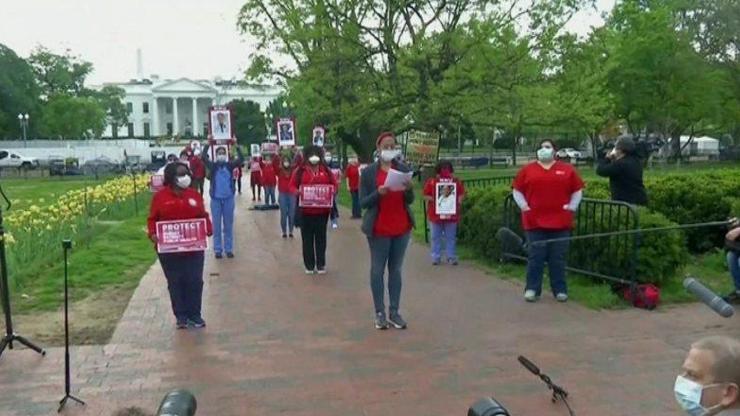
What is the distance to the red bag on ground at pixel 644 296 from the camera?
26.0ft

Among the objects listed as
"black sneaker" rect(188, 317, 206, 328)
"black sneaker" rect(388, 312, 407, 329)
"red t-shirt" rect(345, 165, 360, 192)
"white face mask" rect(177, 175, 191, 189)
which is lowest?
"black sneaker" rect(188, 317, 206, 328)

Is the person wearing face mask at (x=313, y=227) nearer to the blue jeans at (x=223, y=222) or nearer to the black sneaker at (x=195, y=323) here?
the blue jeans at (x=223, y=222)

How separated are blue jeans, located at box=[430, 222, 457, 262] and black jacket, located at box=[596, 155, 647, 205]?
2.46 meters

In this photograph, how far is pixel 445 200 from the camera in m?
11.1

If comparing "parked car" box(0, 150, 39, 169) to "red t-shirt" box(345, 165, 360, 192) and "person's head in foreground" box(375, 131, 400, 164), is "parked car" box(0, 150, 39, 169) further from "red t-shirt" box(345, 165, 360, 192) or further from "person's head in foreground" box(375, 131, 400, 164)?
"person's head in foreground" box(375, 131, 400, 164)

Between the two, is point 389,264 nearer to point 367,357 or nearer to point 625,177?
point 367,357

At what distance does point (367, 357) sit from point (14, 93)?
8607 centimetres

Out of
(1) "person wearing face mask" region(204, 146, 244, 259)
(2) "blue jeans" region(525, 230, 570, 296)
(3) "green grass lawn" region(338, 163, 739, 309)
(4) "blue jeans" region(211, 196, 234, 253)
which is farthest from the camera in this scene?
(4) "blue jeans" region(211, 196, 234, 253)

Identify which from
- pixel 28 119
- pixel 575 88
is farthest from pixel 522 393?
pixel 28 119

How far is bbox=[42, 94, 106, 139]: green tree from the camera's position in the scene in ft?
281

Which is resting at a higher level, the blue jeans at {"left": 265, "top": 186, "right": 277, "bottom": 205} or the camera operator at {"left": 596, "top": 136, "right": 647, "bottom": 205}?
the camera operator at {"left": 596, "top": 136, "right": 647, "bottom": 205}

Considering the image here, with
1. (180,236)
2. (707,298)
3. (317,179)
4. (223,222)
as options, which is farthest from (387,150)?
(223,222)

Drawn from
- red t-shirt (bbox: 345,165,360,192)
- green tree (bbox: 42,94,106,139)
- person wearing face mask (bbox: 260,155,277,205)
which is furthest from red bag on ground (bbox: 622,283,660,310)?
green tree (bbox: 42,94,106,139)

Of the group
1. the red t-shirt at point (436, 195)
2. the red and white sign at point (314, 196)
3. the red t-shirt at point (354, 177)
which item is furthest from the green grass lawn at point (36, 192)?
the red t-shirt at point (436, 195)
